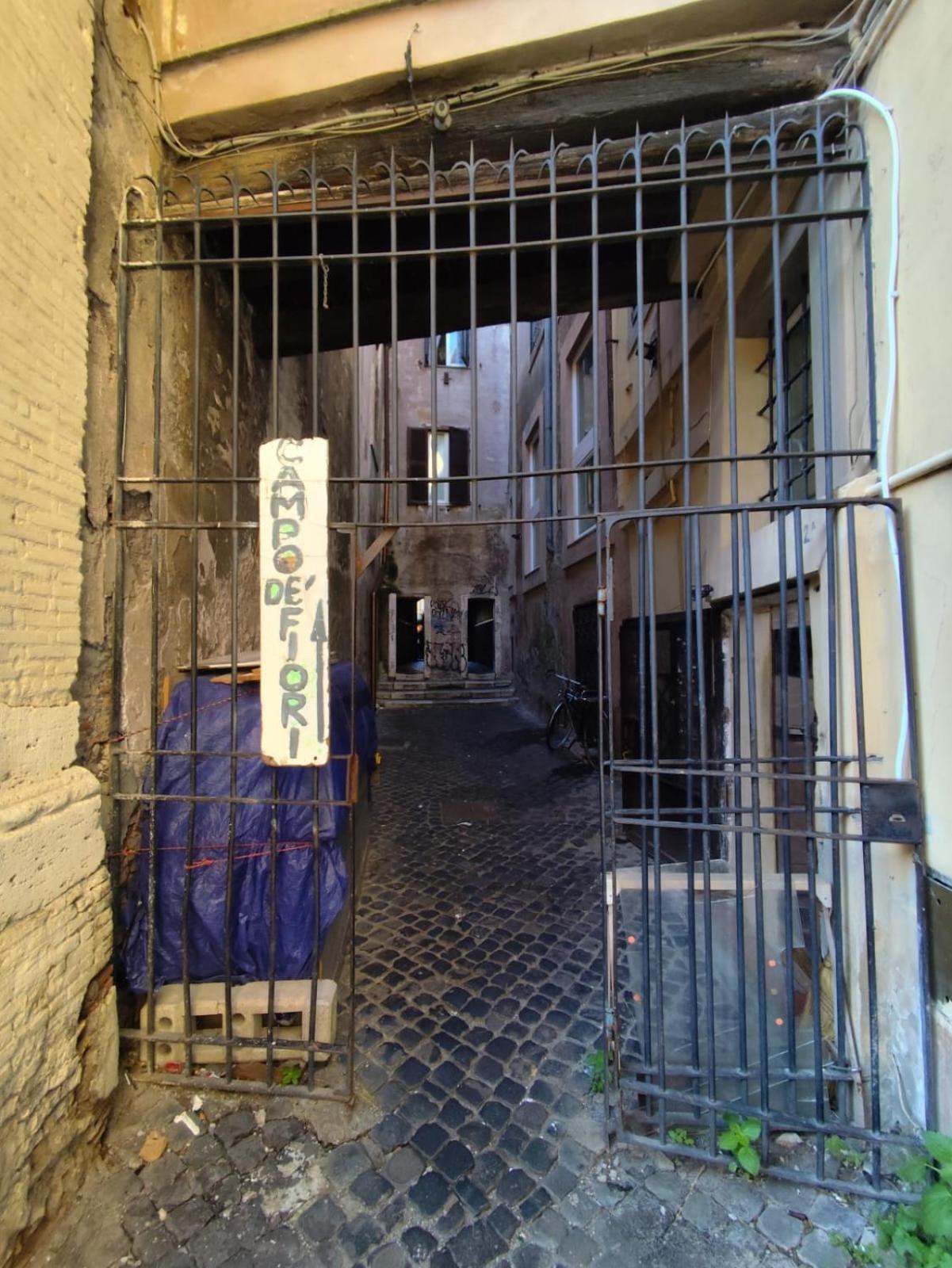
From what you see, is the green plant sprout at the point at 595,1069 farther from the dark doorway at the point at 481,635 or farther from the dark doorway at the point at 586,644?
the dark doorway at the point at 481,635

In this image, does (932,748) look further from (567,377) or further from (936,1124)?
(567,377)

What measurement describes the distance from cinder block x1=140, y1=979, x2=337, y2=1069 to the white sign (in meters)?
1.15

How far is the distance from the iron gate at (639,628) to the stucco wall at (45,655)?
0.26m

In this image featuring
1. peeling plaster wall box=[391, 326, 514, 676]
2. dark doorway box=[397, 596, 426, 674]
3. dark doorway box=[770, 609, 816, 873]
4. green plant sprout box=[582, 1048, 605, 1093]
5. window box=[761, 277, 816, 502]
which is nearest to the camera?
dark doorway box=[770, 609, 816, 873]

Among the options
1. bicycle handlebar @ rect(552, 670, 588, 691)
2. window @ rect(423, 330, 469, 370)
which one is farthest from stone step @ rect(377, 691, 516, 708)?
window @ rect(423, 330, 469, 370)

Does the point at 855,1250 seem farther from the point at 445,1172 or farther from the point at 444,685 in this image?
the point at 444,685

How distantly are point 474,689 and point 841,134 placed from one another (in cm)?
1239

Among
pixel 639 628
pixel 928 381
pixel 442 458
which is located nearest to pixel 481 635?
pixel 442 458

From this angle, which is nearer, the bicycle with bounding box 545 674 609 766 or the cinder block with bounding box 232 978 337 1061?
the cinder block with bounding box 232 978 337 1061

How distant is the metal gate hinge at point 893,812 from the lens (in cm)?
191

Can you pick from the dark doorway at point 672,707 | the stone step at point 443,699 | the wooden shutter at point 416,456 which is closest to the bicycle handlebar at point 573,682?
the dark doorway at point 672,707

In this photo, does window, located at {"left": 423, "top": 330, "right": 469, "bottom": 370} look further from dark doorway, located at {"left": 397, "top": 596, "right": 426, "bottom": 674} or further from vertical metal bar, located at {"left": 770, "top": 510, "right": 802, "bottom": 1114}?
vertical metal bar, located at {"left": 770, "top": 510, "right": 802, "bottom": 1114}

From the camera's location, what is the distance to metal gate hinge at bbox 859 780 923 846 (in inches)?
75.2

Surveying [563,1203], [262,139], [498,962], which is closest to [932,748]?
[563,1203]
